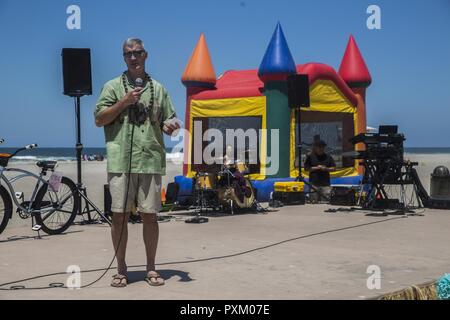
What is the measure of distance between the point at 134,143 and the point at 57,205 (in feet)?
10.8

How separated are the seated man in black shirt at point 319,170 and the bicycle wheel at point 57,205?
5372 mm

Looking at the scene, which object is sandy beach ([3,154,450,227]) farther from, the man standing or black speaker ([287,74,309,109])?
the man standing

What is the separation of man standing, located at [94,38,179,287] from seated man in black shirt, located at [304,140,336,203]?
7468 mm

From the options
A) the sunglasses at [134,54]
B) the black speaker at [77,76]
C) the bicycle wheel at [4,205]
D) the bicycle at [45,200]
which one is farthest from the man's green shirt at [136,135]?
the black speaker at [77,76]

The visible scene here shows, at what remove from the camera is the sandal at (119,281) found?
4.04m

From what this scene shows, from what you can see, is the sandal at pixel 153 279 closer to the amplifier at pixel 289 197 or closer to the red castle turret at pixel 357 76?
the amplifier at pixel 289 197

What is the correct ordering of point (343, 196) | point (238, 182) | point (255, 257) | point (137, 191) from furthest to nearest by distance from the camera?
point (343, 196), point (238, 182), point (255, 257), point (137, 191)

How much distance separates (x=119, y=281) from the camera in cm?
405

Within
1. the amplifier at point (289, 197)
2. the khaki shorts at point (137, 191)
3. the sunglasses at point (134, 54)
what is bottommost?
the amplifier at point (289, 197)

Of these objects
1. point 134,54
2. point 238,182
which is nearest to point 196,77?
point 238,182

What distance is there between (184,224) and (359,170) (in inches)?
267

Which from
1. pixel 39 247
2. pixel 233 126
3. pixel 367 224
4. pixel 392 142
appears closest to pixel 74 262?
pixel 39 247

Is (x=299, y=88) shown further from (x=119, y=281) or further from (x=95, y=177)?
(x=95, y=177)
